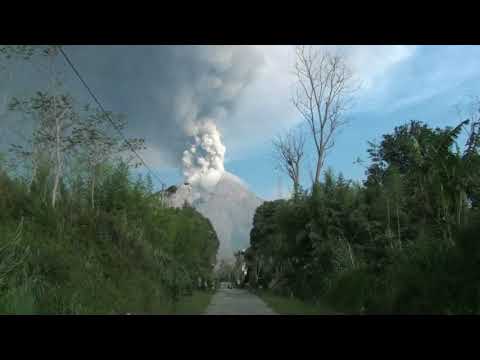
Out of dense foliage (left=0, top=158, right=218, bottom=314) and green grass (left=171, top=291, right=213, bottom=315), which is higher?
dense foliage (left=0, top=158, right=218, bottom=314)

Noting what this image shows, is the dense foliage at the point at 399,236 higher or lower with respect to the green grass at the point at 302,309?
higher

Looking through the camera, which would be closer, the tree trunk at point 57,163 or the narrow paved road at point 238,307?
the tree trunk at point 57,163

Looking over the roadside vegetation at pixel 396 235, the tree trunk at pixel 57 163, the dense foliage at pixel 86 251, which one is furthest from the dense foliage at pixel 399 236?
the tree trunk at pixel 57 163

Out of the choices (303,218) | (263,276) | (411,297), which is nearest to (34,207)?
(411,297)

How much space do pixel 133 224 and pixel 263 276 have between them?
26195 millimetres

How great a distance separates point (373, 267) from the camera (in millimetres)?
11484

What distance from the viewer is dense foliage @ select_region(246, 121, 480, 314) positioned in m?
Result: 7.13

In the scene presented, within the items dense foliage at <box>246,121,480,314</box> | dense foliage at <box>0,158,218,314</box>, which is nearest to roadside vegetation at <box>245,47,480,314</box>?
dense foliage at <box>246,121,480,314</box>

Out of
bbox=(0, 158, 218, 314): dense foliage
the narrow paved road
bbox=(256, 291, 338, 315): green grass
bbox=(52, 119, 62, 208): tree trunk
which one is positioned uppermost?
bbox=(52, 119, 62, 208): tree trunk

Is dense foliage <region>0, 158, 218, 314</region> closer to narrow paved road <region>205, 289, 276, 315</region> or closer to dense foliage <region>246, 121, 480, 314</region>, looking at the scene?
narrow paved road <region>205, 289, 276, 315</region>

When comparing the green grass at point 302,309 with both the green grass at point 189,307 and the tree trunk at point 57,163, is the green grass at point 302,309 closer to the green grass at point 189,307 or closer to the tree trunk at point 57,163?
the green grass at point 189,307

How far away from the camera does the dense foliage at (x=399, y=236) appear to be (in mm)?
7129

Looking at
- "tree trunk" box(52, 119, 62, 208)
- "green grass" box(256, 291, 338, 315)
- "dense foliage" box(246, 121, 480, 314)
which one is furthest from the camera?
"green grass" box(256, 291, 338, 315)

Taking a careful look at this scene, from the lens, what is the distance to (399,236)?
1159 centimetres
